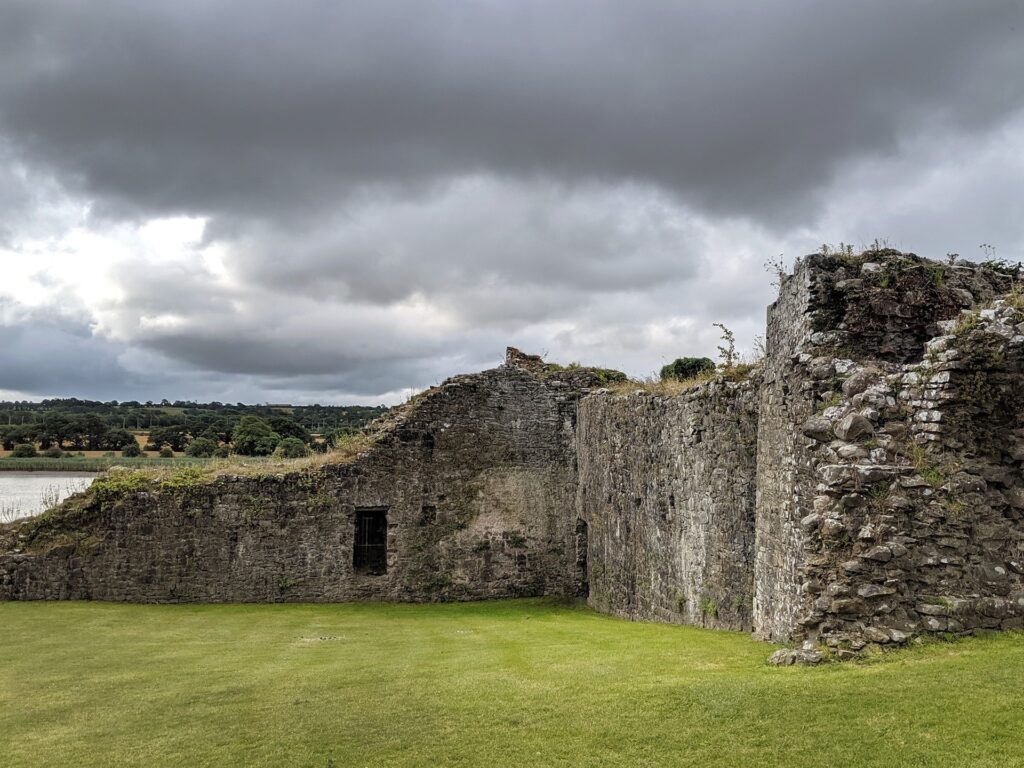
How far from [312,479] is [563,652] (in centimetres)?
990

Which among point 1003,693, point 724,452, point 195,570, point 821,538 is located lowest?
point 195,570

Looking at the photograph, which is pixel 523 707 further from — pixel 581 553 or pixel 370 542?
pixel 581 553

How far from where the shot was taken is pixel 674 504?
13.1 m

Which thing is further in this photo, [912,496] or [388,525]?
[388,525]

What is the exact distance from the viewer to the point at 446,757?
5562mm

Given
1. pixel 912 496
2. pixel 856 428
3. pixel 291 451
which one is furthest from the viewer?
pixel 291 451

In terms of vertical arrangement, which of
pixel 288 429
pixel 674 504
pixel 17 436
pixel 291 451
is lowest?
pixel 674 504

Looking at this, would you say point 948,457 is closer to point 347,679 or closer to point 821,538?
point 821,538

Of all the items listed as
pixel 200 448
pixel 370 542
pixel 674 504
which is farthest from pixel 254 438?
Answer: pixel 674 504

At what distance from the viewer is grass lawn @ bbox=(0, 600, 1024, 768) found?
205 inches

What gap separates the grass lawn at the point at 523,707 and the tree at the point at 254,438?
29926 millimetres

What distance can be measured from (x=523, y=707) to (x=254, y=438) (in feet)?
130

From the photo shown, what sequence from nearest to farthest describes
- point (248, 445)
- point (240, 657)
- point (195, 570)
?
point (240, 657)
point (195, 570)
point (248, 445)

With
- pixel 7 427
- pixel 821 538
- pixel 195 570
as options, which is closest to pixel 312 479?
pixel 195 570
